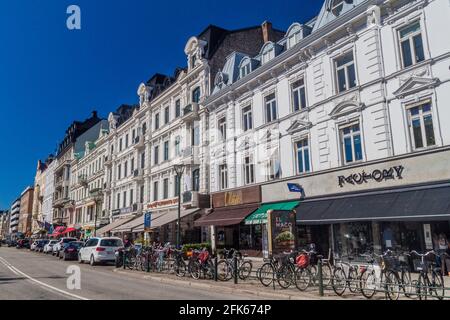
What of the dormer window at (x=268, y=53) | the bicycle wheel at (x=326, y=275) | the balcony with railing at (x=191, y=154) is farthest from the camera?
the balcony with railing at (x=191, y=154)

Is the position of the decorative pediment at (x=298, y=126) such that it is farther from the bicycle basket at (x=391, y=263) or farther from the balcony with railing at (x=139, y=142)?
the balcony with railing at (x=139, y=142)

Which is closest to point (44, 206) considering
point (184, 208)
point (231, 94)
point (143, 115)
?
point (143, 115)

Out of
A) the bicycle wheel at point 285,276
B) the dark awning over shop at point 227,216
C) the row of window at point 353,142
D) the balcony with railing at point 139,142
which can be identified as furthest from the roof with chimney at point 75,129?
the bicycle wheel at point 285,276

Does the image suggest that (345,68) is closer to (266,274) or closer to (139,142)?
(266,274)

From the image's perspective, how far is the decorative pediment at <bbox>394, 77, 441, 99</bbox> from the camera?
45.7 ft

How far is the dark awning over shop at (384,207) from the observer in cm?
1256

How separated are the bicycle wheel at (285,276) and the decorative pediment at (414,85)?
27.2 feet

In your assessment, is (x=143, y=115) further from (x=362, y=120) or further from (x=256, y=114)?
(x=362, y=120)

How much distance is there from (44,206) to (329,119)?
85020 millimetres

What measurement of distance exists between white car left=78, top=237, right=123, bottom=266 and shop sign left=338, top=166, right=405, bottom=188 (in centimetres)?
1400

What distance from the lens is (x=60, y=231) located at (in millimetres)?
60125

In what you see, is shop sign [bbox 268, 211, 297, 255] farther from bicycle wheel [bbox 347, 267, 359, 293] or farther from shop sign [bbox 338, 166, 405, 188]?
bicycle wheel [bbox 347, 267, 359, 293]

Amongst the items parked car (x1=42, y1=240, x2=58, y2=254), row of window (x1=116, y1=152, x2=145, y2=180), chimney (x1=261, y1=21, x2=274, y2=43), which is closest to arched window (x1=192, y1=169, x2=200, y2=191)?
row of window (x1=116, y1=152, x2=145, y2=180)

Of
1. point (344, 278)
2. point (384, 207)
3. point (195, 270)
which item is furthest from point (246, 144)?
point (344, 278)
